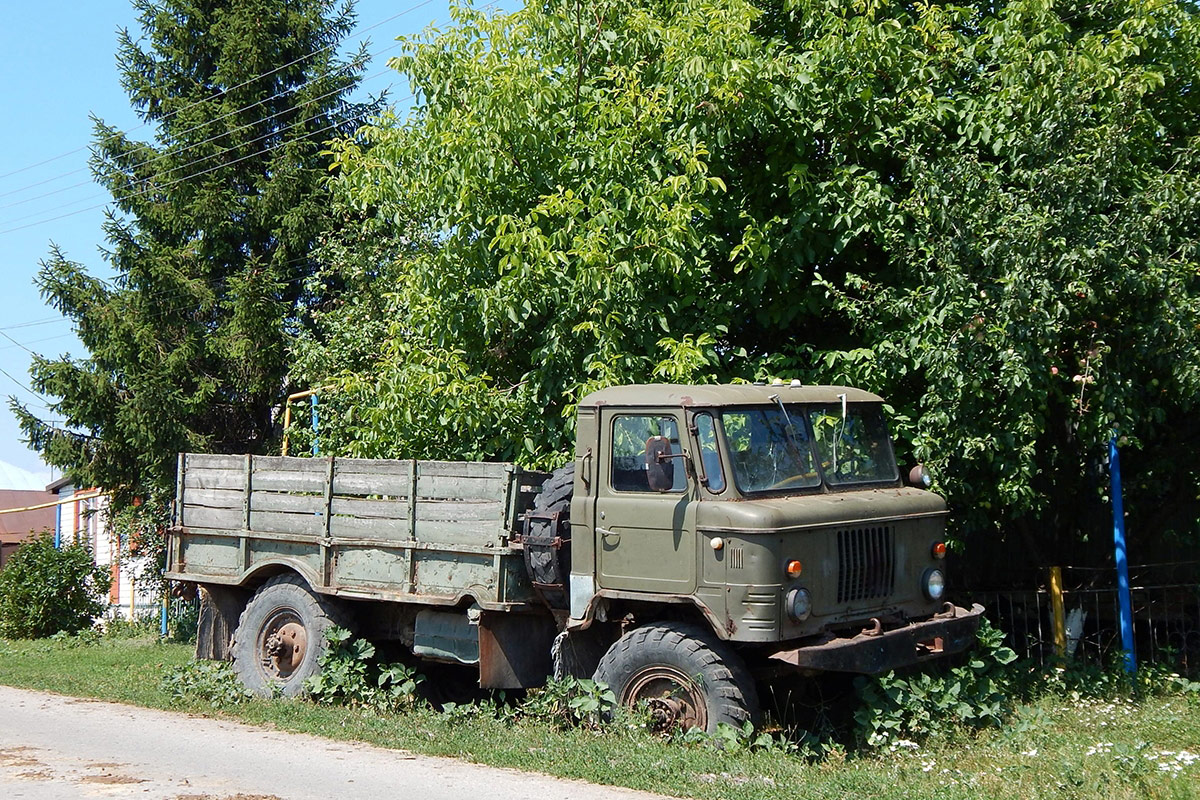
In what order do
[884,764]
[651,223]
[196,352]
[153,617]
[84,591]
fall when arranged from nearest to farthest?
[884,764], [651,223], [196,352], [84,591], [153,617]

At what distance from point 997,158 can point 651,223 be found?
10.7ft

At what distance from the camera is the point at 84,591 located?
59.6 ft

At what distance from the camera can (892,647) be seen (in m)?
7.76

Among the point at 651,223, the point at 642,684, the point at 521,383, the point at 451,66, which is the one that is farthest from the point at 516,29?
the point at 642,684

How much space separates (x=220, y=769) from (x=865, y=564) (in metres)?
4.53

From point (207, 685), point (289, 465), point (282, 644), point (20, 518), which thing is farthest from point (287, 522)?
point (20, 518)

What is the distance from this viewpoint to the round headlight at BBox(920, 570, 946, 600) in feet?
27.7

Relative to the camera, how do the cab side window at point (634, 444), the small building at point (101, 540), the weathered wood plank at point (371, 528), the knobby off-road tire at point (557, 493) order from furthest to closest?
the small building at point (101, 540) → the weathered wood plank at point (371, 528) → the knobby off-road tire at point (557, 493) → the cab side window at point (634, 444)

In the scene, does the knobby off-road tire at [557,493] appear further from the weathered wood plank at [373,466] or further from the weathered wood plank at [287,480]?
the weathered wood plank at [287,480]

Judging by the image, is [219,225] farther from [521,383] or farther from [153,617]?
[521,383]

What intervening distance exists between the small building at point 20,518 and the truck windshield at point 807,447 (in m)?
24.9

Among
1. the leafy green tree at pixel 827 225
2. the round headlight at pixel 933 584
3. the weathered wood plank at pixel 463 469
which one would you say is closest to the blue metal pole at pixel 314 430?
the leafy green tree at pixel 827 225

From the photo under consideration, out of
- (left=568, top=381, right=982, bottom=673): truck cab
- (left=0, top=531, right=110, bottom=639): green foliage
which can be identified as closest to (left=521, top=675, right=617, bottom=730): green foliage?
(left=568, top=381, right=982, bottom=673): truck cab

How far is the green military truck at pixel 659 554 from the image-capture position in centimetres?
768
